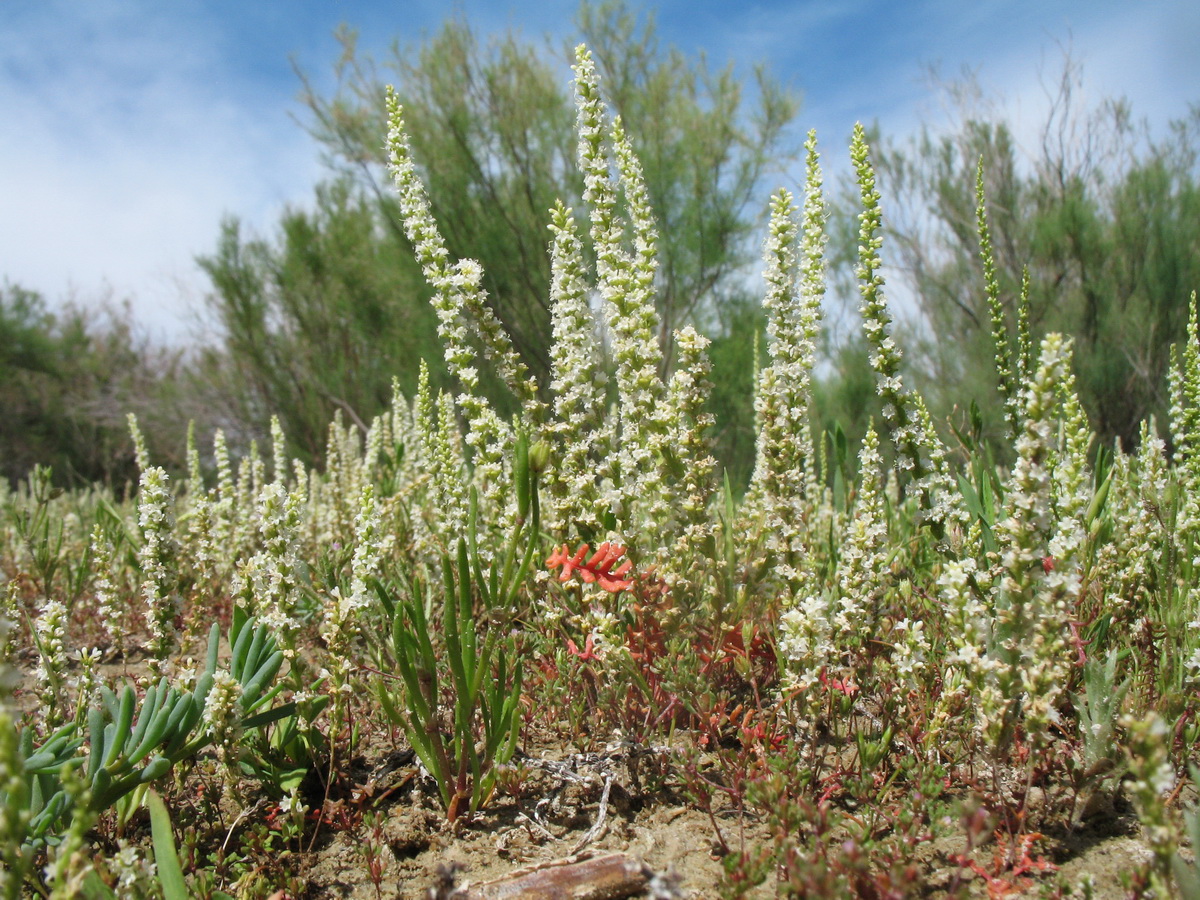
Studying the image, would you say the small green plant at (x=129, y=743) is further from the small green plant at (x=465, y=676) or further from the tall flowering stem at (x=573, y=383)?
the tall flowering stem at (x=573, y=383)

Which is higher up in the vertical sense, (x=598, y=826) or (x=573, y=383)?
(x=573, y=383)

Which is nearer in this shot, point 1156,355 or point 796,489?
point 796,489

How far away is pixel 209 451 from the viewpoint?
18625 mm

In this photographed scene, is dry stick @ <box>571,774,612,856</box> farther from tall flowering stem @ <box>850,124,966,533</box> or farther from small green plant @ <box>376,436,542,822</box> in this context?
tall flowering stem @ <box>850,124,966,533</box>

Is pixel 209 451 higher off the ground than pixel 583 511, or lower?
higher

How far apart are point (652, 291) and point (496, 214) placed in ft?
35.1

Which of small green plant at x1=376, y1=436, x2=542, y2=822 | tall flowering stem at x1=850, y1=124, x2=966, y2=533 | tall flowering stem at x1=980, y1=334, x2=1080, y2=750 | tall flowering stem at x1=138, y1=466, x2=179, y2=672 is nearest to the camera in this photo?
tall flowering stem at x1=980, y1=334, x2=1080, y2=750

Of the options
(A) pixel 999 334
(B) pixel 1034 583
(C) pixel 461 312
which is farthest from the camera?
(A) pixel 999 334

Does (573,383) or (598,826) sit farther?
(573,383)

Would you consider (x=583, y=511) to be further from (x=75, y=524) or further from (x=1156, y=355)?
(x=1156, y=355)

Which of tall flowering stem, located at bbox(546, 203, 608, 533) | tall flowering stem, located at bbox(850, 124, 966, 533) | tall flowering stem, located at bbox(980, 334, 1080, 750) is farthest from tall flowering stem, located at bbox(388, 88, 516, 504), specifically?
tall flowering stem, located at bbox(980, 334, 1080, 750)

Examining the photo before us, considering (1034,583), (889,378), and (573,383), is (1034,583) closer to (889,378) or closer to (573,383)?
(889,378)

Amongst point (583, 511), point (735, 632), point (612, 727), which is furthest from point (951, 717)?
point (583, 511)

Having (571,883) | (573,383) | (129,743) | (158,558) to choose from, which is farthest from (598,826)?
(158,558)
